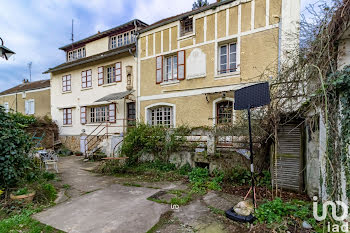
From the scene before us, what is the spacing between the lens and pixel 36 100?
18.3 metres

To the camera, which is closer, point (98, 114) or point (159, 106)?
point (159, 106)

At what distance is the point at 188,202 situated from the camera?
432 centimetres

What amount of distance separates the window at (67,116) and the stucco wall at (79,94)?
34 centimetres

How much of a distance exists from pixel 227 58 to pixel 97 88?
952 centimetres

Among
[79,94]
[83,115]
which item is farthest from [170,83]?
[79,94]

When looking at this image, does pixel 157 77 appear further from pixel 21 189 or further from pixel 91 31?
pixel 91 31

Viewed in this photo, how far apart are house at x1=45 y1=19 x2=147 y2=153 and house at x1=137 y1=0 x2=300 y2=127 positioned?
1230 mm

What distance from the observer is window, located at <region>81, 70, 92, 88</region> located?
1393 cm

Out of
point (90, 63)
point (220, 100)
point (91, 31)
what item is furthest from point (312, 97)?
point (91, 31)

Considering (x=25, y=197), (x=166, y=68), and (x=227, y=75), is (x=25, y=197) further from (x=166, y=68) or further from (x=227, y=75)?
(x=166, y=68)

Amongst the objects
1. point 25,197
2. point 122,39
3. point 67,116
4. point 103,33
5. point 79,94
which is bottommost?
point 25,197

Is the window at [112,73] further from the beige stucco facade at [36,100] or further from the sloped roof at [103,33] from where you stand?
the beige stucco facade at [36,100]

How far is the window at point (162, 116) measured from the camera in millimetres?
10633

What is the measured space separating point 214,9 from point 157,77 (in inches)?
181
